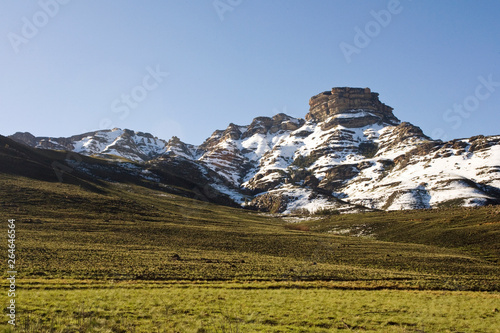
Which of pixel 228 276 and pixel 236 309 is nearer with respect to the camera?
pixel 236 309

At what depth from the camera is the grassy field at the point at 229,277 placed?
70.0 ft

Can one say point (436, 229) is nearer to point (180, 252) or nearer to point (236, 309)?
point (180, 252)

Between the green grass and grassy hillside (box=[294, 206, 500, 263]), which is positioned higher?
grassy hillside (box=[294, 206, 500, 263])

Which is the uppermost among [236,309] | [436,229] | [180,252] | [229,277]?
[436,229]

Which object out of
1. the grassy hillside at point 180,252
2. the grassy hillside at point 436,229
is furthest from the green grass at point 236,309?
the grassy hillside at point 436,229

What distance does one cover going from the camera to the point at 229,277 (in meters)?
39.9

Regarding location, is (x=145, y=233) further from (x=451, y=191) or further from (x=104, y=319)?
(x=451, y=191)

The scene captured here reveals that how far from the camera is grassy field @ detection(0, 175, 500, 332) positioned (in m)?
21.3
